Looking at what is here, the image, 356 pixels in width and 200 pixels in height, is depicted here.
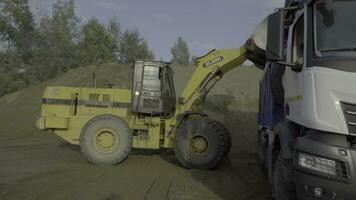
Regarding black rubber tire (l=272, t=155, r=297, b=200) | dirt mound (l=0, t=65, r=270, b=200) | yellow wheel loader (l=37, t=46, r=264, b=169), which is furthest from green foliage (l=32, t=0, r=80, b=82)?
black rubber tire (l=272, t=155, r=297, b=200)

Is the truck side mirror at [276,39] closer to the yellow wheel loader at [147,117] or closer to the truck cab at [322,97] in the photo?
the truck cab at [322,97]

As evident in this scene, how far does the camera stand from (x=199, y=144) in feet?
44.6

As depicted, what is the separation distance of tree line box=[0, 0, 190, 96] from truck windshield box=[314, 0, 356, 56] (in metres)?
38.2

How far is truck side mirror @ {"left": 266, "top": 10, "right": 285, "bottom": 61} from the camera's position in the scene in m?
5.74

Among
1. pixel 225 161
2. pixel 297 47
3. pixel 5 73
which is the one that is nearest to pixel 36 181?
pixel 225 161

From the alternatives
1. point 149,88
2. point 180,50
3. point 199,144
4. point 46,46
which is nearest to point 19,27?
point 46,46

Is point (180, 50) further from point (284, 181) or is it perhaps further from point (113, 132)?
point (284, 181)

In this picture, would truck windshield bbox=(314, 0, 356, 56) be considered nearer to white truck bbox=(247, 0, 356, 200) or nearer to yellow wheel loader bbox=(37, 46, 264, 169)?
white truck bbox=(247, 0, 356, 200)

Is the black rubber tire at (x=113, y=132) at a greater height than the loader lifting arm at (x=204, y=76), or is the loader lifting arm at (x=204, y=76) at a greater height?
the loader lifting arm at (x=204, y=76)

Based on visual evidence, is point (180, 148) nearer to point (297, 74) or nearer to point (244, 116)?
point (297, 74)

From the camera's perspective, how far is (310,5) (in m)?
5.78

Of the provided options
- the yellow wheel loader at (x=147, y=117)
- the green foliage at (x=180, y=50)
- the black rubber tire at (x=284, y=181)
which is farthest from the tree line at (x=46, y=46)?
the black rubber tire at (x=284, y=181)

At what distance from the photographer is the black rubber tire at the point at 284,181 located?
602cm

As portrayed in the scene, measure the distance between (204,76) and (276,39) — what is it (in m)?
8.80
